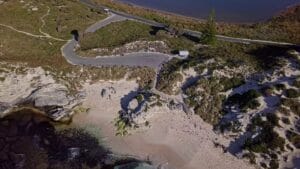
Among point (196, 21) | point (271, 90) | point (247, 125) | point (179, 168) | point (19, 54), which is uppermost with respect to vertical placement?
point (196, 21)

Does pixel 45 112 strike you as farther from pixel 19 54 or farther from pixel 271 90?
pixel 271 90

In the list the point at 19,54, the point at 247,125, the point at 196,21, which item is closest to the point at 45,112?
the point at 19,54

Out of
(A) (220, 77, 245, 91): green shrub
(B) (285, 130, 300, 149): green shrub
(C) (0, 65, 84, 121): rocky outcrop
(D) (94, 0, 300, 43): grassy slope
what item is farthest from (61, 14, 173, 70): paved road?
(B) (285, 130, 300, 149): green shrub

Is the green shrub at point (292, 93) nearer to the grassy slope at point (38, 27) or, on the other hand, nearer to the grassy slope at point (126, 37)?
the grassy slope at point (126, 37)

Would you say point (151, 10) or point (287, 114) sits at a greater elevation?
point (151, 10)

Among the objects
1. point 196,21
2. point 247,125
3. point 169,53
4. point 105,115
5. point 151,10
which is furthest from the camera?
point 151,10

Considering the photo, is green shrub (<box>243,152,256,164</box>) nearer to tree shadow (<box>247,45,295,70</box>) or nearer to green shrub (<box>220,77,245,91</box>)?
green shrub (<box>220,77,245,91</box>)
